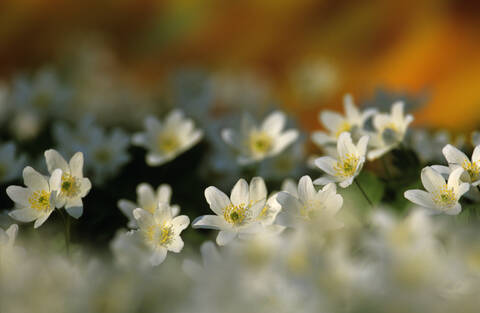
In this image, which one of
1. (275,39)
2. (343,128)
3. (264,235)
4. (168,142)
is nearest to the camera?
(264,235)

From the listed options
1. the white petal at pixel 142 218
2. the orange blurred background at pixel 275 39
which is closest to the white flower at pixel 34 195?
the white petal at pixel 142 218

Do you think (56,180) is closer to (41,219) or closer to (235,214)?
(41,219)

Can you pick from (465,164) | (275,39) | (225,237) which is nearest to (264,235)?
(225,237)

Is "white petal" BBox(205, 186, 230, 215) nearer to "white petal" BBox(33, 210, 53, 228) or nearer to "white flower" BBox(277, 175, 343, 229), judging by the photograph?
"white flower" BBox(277, 175, 343, 229)

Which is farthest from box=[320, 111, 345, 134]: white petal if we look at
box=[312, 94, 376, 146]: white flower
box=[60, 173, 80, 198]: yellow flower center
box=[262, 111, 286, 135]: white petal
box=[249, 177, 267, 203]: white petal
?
box=[60, 173, 80, 198]: yellow flower center

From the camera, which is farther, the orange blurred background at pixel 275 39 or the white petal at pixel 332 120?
the orange blurred background at pixel 275 39

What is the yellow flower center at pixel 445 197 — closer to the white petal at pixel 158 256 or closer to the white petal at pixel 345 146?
the white petal at pixel 345 146
